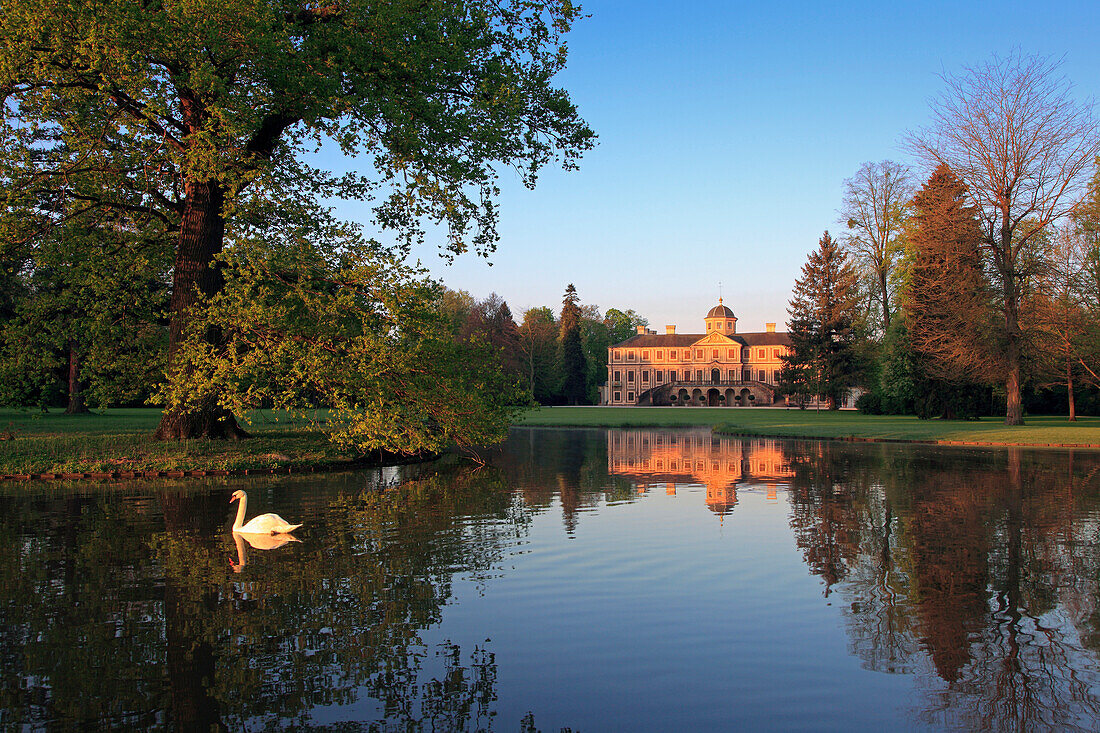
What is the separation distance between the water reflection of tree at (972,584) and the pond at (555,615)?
33mm

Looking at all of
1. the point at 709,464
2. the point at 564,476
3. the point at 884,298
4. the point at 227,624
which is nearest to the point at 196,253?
the point at 564,476

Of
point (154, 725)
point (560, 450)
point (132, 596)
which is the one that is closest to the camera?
point (154, 725)

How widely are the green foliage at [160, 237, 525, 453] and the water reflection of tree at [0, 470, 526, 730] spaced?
5391 millimetres

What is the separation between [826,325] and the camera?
208 feet

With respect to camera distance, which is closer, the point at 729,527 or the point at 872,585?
the point at 872,585

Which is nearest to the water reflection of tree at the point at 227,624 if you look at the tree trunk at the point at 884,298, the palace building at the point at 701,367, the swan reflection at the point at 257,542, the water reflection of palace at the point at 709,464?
the swan reflection at the point at 257,542

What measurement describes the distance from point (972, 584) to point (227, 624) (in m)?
7.30

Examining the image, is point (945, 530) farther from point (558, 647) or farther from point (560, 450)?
point (560, 450)

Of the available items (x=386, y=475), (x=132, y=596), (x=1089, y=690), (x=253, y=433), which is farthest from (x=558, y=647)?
(x=253, y=433)

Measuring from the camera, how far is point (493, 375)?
67.6 ft

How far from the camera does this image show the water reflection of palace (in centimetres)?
1688

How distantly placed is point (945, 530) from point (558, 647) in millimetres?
7387

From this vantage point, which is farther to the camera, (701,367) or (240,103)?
(701,367)

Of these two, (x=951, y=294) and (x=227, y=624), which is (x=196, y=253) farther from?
(x=951, y=294)
